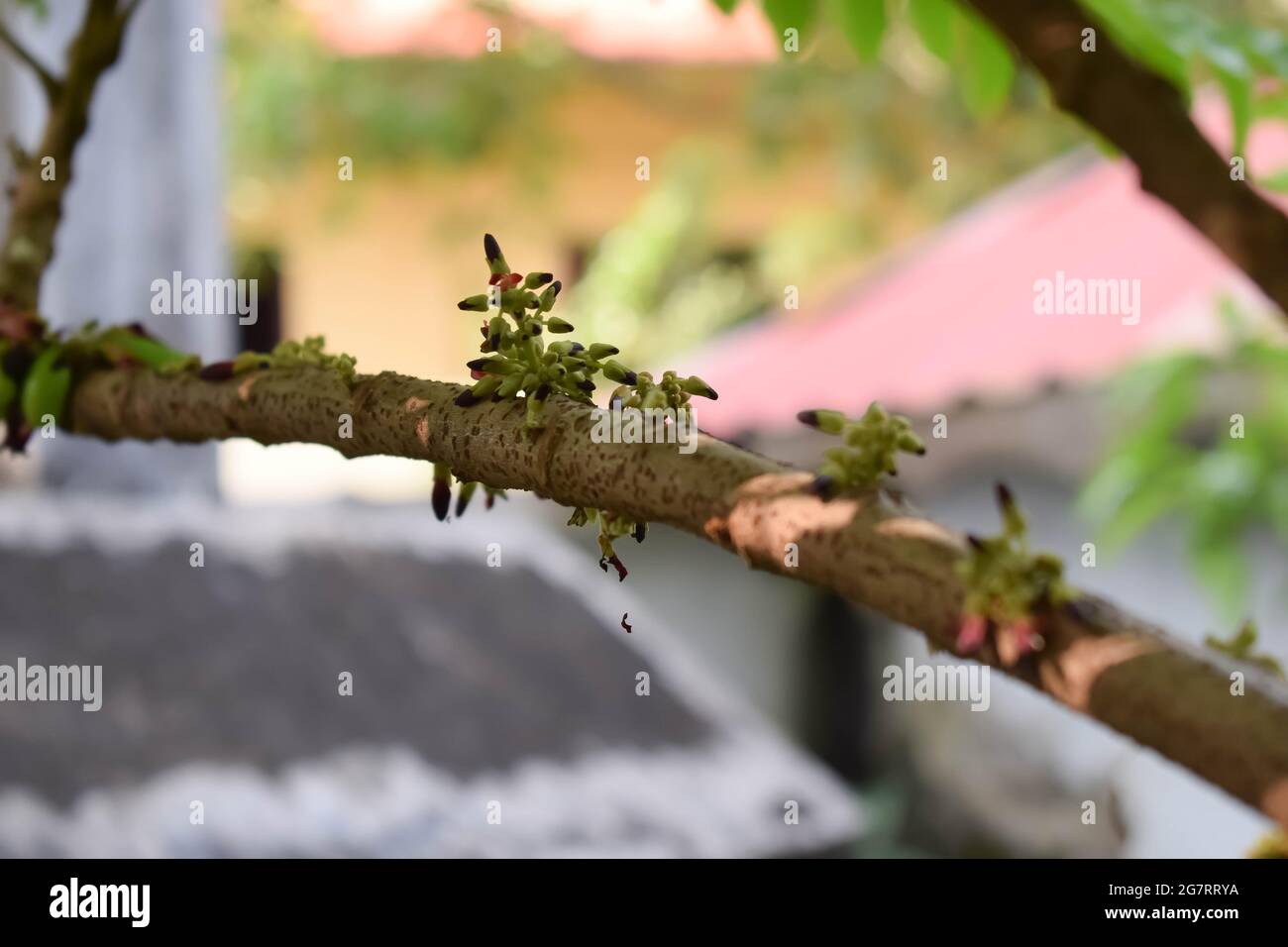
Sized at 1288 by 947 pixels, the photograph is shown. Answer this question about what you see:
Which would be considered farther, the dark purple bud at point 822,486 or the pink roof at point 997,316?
→ the pink roof at point 997,316

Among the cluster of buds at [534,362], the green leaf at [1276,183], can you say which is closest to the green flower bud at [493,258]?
the cluster of buds at [534,362]

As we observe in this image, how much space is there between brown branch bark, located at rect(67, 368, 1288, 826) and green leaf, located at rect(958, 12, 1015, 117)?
2.30 feet

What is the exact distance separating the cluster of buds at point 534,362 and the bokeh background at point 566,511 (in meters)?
0.53

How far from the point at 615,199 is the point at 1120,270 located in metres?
4.44

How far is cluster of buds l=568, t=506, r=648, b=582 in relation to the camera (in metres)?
0.67

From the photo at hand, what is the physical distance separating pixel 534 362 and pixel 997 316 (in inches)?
201

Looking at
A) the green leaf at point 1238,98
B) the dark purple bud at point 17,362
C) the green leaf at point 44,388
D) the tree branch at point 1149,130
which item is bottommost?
the green leaf at point 44,388

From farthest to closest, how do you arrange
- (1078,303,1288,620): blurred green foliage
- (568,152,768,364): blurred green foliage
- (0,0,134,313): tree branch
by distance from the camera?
(568,152,768,364): blurred green foliage < (1078,303,1288,620): blurred green foliage < (0,0,134,313): tree branch

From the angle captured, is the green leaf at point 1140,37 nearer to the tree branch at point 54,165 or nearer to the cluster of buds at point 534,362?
the cluster of buds at point 534,362

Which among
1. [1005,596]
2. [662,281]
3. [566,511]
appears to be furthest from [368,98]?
[1005,596]

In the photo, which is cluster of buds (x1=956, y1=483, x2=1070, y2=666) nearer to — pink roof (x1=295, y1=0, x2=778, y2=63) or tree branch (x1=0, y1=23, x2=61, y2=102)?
tree branch (x1=0, y1=23, x2=61, y2=102)

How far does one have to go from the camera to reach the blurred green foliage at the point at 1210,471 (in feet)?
11.3

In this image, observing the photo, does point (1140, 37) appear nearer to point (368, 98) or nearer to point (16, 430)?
point (16, 430)

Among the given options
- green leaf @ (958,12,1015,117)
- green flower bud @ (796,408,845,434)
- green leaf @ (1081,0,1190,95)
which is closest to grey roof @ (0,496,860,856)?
green leaf @ (958,12,1015,117)
